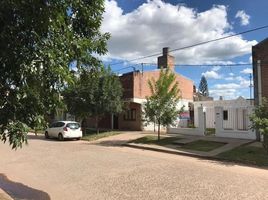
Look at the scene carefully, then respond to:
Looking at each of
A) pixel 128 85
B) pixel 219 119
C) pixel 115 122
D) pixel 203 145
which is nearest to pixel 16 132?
pixel 203 145

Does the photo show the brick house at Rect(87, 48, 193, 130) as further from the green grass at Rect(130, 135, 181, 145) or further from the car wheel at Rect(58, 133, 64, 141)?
the car wheel at Rect(58, 133, 64, 141)

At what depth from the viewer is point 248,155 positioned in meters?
17.0

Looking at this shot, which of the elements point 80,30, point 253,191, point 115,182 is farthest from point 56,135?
point 80,30

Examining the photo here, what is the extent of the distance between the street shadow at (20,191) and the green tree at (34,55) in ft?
13.3

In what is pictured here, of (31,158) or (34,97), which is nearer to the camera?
(34,97)

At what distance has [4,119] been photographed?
5.49 m

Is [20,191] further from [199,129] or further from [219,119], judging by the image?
[199,129]

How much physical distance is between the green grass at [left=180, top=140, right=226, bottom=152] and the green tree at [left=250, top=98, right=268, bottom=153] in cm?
397

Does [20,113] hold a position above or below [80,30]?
below

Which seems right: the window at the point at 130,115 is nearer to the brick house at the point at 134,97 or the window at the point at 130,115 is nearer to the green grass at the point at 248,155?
the brick house at the point at 134,97

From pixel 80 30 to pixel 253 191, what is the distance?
6.34 meters

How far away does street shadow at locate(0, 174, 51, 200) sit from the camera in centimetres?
934

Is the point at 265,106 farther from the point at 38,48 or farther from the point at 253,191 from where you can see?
the point at 38,48

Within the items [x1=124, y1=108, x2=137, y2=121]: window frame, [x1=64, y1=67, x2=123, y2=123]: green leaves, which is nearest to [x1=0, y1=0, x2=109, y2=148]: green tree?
[x1=64, y1=67, x2=123, y2=123]: green leaves
